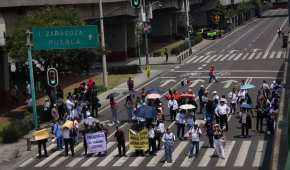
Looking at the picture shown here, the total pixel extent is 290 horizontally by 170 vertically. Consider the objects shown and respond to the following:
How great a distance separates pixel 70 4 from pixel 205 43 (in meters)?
44.0

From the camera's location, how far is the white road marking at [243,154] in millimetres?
26411

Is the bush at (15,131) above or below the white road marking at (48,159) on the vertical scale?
above

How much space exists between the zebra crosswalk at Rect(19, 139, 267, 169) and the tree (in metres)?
12.2

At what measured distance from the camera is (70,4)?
55.2 metres

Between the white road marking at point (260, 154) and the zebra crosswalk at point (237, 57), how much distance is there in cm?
4173

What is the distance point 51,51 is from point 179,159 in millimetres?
16390

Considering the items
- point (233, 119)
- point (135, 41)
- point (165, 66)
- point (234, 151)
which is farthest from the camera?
point (135, 41)

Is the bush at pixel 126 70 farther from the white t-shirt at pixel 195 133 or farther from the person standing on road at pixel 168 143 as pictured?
the person standing on road at pixel 168 143

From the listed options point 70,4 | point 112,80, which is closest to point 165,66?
point 112,80

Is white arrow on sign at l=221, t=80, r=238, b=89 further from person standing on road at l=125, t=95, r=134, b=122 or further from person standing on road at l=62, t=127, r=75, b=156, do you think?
person standing on road at l=62, t=127, r=75, b=156

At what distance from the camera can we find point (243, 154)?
91.7ft

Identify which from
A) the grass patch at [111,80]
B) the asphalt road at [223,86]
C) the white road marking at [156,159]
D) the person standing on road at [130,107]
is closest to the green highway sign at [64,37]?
the person standing on road at [130,107]

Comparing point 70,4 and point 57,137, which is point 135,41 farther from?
point 57,137

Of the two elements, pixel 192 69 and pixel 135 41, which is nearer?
pixel 192 69
